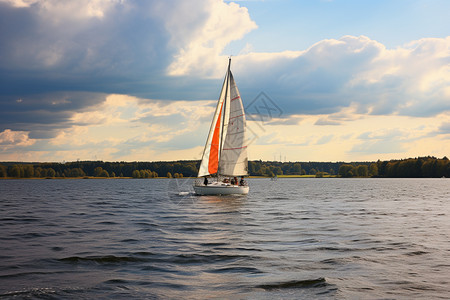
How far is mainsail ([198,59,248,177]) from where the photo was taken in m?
67.8

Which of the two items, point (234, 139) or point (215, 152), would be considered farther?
point (215, 152)

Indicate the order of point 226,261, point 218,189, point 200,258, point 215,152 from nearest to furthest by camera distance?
1. point 226,261
2. point 200,258
3. point 218,189
4. point 215,152

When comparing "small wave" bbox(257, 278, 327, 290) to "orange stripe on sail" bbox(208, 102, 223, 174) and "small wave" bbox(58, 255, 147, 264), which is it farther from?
"orange stripe on sail" bbox(208, 102, 223, 174)

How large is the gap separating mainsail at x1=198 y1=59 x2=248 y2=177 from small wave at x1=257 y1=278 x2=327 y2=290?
52.0 m

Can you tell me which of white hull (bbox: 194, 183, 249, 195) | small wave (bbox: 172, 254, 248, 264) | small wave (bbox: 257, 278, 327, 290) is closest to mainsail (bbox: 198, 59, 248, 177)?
white hull (bbox: 194, 183, 249, 195)

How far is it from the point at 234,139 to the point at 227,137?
3.74 feet

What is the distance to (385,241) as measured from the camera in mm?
25516

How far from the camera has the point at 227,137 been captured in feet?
225

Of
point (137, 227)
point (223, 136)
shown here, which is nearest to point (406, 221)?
point (137, 227)

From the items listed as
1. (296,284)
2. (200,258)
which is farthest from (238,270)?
(200,258)

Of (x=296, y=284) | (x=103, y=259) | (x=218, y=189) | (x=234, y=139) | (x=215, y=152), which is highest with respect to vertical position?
(x=234, y=139)

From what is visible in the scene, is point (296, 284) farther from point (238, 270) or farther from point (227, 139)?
point (227, 139)

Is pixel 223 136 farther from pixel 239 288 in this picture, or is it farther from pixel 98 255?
pixel 239 288

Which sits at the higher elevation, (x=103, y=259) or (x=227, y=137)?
(x=227, y=137)
